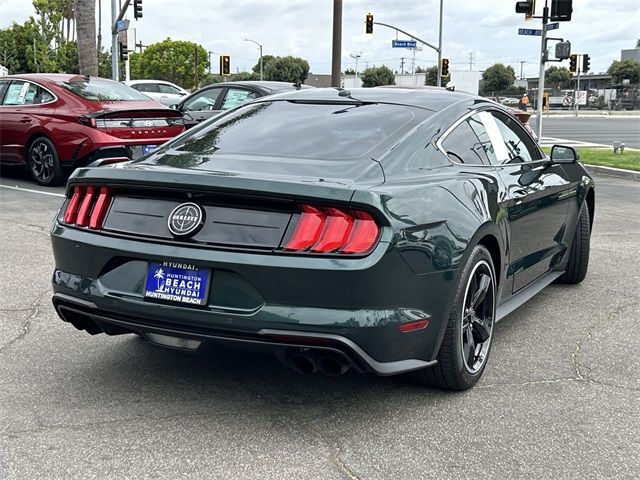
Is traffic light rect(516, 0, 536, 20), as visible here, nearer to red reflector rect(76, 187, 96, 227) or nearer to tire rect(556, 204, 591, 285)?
tire rect(556, 204, 591, 285)

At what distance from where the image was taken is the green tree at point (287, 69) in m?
88.9

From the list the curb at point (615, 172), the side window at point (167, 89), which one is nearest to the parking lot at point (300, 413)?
the curb at point (615, 172)

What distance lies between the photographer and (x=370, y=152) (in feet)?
12.2

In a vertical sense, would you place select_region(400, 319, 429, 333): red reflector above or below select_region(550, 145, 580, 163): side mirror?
below

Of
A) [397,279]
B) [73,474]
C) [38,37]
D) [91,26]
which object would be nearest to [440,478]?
[397,279]

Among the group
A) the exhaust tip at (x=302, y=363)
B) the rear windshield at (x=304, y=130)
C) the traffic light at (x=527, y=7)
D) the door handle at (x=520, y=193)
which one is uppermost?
the traffic light at (x=527, y=7)

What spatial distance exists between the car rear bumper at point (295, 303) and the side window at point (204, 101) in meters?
9.17

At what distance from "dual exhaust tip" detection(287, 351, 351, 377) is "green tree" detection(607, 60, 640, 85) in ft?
307

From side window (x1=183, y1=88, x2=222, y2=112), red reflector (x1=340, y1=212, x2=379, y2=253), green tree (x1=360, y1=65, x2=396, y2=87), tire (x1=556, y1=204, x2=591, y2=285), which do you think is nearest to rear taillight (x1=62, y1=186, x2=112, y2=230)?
red reflector (x1=340, y1=212, x2=379, y2=253)

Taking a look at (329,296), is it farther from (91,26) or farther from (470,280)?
(91,26)

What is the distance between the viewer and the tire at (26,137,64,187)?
34.1 feet

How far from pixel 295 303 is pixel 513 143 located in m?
2.42

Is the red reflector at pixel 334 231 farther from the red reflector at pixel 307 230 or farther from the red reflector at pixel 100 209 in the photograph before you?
the red reflector at pixel 100 209

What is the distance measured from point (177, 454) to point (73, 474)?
40cm
